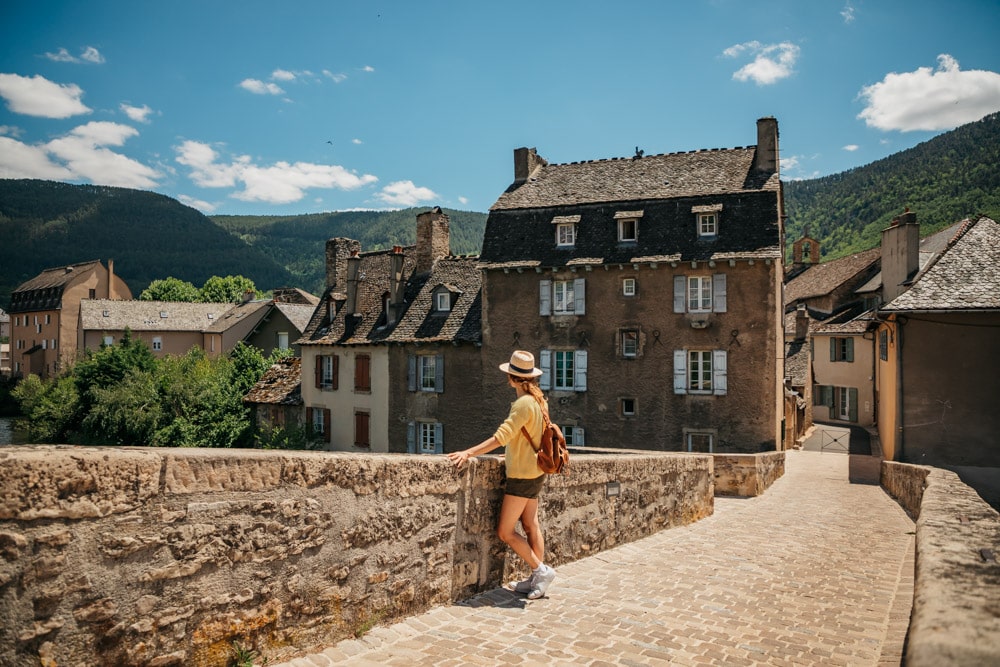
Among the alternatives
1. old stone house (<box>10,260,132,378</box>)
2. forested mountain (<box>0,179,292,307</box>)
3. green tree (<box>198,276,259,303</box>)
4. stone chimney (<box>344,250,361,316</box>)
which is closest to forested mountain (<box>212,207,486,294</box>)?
forested mountain (<box>0,179,292,307</box>)

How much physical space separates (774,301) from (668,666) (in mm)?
21939

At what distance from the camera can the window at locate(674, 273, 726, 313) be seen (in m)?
24.9

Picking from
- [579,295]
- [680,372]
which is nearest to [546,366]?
[579,295]

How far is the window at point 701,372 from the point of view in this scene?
2484cm

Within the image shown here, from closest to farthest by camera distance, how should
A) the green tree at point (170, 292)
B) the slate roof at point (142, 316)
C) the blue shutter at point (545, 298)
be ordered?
1. the blue shutter at point (545, 298)
2. the slate roof at point (142, 316)
3. the green tree at point (170, 292)

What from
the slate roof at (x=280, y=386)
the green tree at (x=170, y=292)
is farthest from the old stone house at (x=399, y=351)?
the green tree at (x=170, y=292)

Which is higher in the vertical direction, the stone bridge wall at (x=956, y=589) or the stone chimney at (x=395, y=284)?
the stone chimney at (x=395, y=284)

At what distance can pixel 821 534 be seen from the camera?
10.2 m

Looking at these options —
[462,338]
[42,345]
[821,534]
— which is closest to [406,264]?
[462,338]

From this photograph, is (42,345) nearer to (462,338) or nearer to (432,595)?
(462,338)

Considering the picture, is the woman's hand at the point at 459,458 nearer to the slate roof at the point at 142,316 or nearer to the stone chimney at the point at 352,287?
the stone chimney at the point at 352,287

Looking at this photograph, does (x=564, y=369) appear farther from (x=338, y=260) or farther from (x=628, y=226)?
(x=338, y=260)

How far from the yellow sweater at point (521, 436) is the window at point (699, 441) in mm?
20494

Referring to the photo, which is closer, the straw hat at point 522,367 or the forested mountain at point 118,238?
the straw hat at point 522,367
